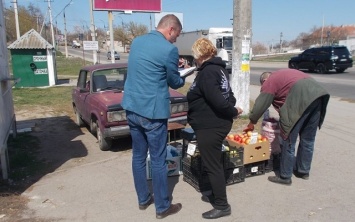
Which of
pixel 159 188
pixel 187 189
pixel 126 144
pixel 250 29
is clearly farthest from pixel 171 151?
pixel 250 29

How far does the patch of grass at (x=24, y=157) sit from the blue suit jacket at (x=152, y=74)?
2759mm

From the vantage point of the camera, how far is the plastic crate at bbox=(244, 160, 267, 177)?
472 centimetres

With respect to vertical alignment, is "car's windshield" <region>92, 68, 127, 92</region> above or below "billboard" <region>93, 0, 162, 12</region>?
below

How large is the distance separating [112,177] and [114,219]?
4.26ft

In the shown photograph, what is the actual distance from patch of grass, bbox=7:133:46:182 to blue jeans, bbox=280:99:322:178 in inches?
149

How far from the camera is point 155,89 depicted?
3455 millimetres

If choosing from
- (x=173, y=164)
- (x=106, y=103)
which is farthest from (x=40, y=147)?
(x=173, y=164)

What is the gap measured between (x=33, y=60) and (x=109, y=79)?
11633mm

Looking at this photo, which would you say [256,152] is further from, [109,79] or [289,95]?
[109,79]

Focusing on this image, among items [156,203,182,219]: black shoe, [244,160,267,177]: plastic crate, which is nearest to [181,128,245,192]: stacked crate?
[244,160,267,177]: plastic crate

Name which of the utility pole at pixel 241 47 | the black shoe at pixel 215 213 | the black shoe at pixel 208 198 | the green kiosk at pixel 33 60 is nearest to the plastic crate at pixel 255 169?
the black shoe at pixel 208 198

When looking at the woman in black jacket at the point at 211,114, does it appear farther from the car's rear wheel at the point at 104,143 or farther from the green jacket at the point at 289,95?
the car's rear wheel at the point at 104,143

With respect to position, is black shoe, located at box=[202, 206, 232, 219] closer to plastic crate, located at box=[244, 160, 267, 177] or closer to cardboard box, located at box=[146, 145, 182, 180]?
plastic crate, located at box=[244, 160, 267, 177]

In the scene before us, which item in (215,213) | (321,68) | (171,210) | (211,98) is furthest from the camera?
(321,68)
